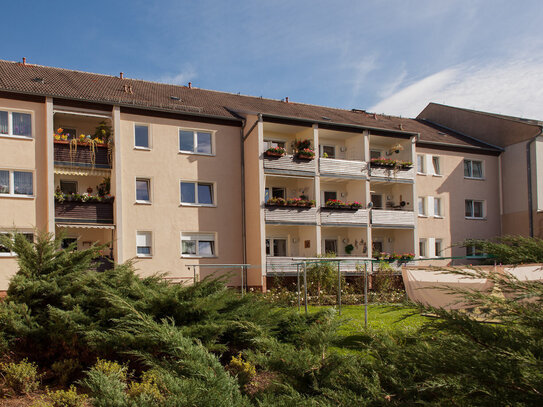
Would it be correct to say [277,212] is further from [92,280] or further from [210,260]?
[92,280]

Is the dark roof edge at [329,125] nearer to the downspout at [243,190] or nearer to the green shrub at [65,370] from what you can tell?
the downspout at [243,190]

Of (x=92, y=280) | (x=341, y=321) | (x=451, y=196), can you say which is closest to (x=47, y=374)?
(x=92, y=280)

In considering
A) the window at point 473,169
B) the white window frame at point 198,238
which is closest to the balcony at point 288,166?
the white window frame at point 198,238

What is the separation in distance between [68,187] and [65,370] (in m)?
17.1

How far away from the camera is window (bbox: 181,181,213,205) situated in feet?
83.9

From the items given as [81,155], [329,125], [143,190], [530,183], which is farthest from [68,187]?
[530,183]

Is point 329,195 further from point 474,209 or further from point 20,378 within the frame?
point 20,378

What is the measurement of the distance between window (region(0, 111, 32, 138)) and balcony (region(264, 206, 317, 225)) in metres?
11.3

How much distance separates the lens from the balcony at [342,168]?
27469mm

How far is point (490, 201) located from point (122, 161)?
22925 millimetres

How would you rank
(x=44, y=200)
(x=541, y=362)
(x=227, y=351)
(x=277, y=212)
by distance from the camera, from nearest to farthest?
(x=541, y=362), (x=227, y=351), (x=44, y=200), (x=277, y=212)

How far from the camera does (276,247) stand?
2789cm

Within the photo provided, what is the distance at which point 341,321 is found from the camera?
6.90 metres

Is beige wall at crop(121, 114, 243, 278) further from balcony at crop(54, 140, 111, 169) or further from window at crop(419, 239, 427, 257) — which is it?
window at crop(419, 239, 427, 257)
